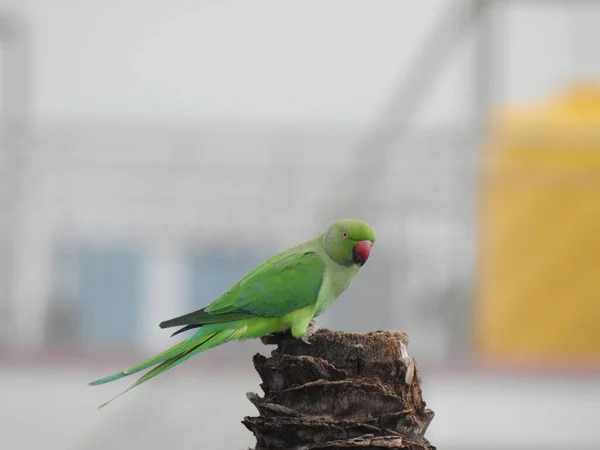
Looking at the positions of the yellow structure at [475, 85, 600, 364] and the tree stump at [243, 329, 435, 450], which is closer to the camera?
the tree stump at [243, 329, 435, 450]

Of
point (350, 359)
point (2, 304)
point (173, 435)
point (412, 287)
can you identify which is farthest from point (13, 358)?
point (350, 359)

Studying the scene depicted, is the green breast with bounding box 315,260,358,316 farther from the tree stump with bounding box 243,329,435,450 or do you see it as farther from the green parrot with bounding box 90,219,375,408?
the tree stump with bounding box 243,329,435,450

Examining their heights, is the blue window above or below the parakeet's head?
below

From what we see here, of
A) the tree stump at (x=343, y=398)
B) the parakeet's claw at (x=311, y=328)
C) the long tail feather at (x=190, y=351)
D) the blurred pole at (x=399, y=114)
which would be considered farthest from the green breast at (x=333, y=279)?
the blurred pole at (x=399, y=114)

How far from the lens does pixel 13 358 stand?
24.9 feet

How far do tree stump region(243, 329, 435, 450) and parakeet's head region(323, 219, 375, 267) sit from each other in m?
0.65

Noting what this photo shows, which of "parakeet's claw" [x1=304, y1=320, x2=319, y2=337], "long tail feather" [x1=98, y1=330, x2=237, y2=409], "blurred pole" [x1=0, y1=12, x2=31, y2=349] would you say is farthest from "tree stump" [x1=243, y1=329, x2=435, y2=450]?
"blurred pole" [x1=0, y1=12, x2=31, y2=349]

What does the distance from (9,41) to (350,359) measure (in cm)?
874

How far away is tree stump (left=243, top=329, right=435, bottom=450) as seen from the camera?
210cm

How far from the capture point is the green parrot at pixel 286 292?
2.67 m

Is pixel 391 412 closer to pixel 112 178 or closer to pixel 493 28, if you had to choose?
pixel 112 178

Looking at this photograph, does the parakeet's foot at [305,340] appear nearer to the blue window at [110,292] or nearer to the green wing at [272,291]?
the green wing at [272,291]

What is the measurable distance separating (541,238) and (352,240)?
21.8 feet

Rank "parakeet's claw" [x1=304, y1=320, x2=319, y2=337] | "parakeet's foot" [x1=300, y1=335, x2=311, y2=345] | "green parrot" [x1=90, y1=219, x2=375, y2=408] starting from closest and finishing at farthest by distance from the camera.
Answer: "parakeet's foot" [x1=300, y1=335, x2=311, y2=345] → "parakeet's claw" [x1=304, y1=320, x2=319, y2=337] → "green parrot" [x1=90, y1=219, x2=375, y2=408]
